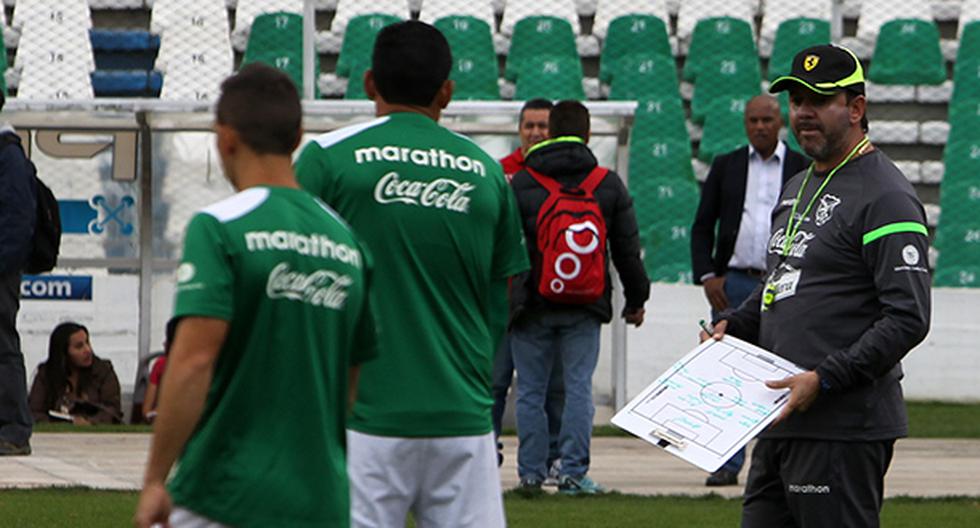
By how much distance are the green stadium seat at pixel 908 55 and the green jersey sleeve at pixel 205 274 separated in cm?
1676

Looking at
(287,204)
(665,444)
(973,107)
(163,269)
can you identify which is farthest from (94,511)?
(973,107)

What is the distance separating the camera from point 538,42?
63.8 feet

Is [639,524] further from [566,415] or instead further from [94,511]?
[94,511]

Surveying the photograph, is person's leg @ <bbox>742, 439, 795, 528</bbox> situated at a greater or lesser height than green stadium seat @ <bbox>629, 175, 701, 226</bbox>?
greater

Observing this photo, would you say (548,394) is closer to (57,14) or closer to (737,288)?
(737,288)

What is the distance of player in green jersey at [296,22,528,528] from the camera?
4562mm

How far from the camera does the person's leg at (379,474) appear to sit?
456 cm

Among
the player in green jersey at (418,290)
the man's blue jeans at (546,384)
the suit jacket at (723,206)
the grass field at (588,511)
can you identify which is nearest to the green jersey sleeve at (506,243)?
the player in green jersey at (418,290)

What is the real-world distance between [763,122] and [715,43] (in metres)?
10.4

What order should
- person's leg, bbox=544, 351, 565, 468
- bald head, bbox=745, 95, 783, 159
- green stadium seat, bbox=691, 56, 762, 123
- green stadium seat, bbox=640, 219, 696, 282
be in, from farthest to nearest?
green stadium seat, bbox=691, 56, 762, 123 → green stadium seat, bbox=640, 219, 696, 282 → bald head, bbox=745, 95, 783, 159 → person's leg, bbox=544, 351, 565, 468

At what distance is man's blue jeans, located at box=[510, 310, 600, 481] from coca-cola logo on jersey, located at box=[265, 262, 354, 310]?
200 inches

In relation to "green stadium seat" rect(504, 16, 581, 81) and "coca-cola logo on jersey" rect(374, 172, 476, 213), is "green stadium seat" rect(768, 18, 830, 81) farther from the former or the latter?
"coca-cola logo on jersey" rect(374, 172, 476, 213)

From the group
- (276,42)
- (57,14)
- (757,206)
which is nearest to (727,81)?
(276,42)

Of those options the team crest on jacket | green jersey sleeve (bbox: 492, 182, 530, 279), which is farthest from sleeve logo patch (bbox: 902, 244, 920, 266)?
green jersey sleeve (bbox: 492, 182, 530, 279)
